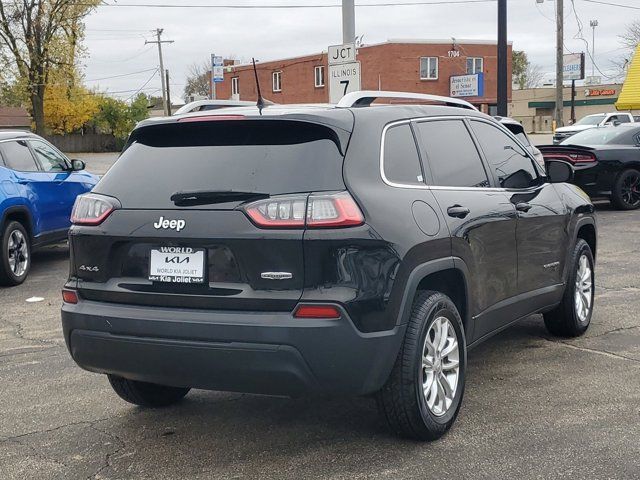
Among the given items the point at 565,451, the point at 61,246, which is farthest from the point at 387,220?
the point at 61,246

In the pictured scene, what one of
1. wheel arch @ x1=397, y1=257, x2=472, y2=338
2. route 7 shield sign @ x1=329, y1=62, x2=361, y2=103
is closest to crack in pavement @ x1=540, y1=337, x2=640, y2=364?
wheel arch @ x1=397, y1=257, x2=472, y2=338

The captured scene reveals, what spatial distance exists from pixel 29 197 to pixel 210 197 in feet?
21.9

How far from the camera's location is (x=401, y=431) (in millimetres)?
4266

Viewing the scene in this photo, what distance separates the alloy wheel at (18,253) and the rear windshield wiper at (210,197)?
243 inches

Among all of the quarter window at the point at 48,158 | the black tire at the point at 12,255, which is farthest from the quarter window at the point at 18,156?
the black tire at the point at 12,255

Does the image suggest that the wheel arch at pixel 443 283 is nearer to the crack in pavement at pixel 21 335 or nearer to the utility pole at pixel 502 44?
the crack in pavement at pixel 21 335

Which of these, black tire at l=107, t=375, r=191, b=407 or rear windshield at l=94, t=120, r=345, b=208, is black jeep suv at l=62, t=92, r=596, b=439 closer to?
rear windshield at l=94, t=120, r=345, b=208

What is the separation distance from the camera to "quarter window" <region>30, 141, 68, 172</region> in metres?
10.6

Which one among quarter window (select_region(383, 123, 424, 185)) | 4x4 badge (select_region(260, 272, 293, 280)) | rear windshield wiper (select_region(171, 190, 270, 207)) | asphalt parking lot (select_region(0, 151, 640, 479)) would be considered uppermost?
quarter window (select_region(383, 123, 424, 185))

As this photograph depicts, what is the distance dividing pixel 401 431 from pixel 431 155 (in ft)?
5.06

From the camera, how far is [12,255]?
9727 mm

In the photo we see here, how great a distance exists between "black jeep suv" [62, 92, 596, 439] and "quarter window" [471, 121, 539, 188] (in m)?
0.69

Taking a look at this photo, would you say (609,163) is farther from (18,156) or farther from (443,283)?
(443,283)

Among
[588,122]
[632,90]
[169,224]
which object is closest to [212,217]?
[169,224]
